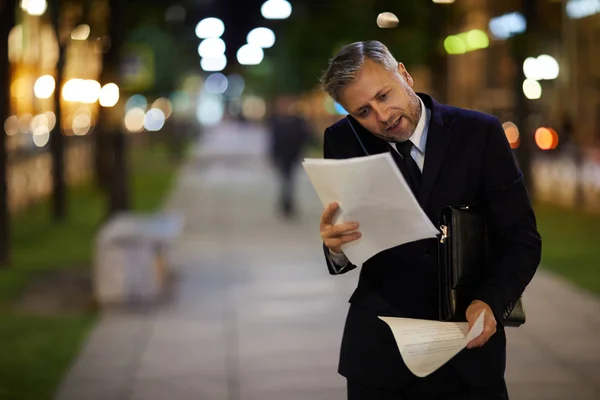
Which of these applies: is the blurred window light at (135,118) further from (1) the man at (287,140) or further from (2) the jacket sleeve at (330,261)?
(2) the jacket sleeve at (330,261)

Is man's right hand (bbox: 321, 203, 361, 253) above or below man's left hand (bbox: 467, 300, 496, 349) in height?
above

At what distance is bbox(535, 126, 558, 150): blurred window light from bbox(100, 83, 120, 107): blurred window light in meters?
15.1

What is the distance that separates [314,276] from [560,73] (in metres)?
41.6

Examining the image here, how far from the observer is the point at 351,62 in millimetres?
3018

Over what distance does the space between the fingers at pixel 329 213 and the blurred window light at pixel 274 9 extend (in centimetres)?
1314

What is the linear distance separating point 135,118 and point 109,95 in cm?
6396

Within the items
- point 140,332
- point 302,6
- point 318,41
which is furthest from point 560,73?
point 140,332

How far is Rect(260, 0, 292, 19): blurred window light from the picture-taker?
53.0 ft

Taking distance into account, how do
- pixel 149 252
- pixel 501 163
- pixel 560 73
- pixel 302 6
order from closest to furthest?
pixel 501 163, pixel 149 252, pixel 302 6, pixel 560 73

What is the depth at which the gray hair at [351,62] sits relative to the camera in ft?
9.89

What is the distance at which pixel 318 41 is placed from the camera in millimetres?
42688

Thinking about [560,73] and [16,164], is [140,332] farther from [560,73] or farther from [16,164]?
[560,73]

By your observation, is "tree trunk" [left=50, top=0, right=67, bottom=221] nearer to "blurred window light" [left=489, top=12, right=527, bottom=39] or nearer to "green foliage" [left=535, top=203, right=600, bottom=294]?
"green foliage" [left=535, top=203, right=600, bottom=294]

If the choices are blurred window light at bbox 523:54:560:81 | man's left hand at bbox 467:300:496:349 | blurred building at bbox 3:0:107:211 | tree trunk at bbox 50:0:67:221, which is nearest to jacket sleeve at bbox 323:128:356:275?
man's left hand at bbox 467:300:496:349
